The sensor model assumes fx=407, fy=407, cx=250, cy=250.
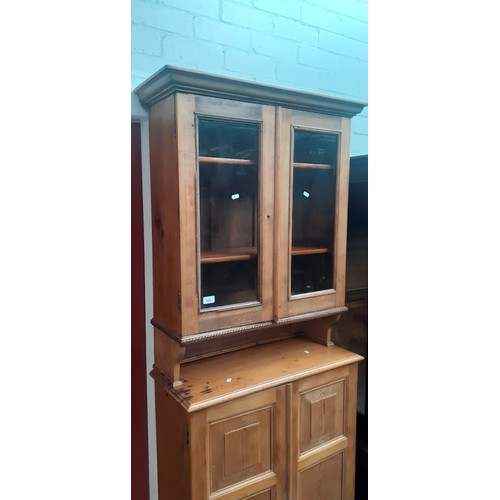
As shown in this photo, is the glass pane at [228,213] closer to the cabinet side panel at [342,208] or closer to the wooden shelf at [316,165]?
the wooden shelf at [316,165]

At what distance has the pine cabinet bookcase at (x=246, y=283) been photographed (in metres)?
1.18

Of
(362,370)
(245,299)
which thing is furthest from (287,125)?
(362,370)

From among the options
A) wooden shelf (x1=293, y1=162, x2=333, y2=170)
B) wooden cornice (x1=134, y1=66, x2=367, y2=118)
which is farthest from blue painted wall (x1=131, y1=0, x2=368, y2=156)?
wooden shelf (x1=293, y1=162, x2=333, y2=170)

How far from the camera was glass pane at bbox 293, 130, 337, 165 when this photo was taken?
4.53ft

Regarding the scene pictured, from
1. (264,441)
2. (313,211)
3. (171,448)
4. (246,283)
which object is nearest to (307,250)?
(313,211)

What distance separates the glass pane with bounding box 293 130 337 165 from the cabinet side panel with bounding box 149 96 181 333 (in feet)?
1.42

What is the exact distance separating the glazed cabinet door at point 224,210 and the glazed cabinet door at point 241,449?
0.85ft

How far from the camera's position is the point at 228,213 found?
1359 millimetres

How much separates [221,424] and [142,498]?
0.64 meters

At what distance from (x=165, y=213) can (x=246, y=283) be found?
346 millimetres

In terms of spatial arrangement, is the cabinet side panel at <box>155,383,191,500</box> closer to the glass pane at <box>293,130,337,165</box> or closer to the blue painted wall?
the glass pane at <box>293,130,337,165</box>

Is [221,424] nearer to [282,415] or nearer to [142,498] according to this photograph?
[282,415]

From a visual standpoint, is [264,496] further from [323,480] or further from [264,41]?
[264,41]

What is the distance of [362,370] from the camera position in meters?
1.79
